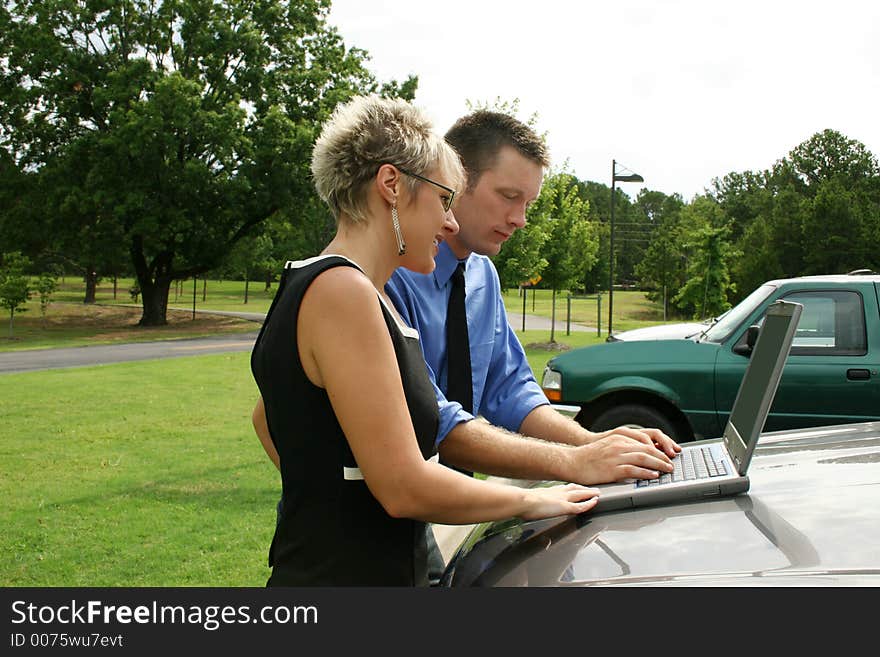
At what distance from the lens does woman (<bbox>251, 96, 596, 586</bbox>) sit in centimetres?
150

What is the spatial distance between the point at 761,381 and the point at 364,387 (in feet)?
3.01

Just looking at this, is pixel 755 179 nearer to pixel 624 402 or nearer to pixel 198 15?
pixel 198 15

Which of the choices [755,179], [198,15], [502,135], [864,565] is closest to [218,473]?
[502,135]

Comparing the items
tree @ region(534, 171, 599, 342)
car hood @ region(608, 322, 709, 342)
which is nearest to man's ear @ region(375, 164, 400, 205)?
car hood @ region(608, 322, 709, 342)

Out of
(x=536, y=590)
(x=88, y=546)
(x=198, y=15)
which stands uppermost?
(x=198, y=15)

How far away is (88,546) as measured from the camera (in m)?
5.84

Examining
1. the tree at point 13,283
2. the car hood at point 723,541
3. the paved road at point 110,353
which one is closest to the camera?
the car hood at point 723,541

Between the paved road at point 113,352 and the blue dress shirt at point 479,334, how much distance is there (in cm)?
1784

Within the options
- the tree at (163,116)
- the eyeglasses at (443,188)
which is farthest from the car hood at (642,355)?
the tree at (163,116)

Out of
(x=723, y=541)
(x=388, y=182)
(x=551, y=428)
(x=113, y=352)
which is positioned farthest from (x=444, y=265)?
(x=113, y=352)

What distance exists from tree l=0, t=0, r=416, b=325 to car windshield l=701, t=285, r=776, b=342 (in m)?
27.0

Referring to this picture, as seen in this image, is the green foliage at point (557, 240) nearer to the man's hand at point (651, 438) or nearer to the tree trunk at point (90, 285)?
the man's hand at point (651, 438)

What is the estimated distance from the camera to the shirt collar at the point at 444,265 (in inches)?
97.6

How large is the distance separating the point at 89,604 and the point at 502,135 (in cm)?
177
